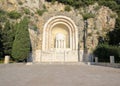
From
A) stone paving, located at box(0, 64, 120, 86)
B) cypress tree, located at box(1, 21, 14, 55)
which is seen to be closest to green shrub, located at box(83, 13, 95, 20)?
cypress tree, located at box(1, 21, 14, 55)

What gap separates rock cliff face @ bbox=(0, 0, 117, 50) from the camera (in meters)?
32.9

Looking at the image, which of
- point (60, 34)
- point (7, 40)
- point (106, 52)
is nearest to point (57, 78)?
point (7, 40)

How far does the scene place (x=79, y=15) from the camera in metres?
36.6

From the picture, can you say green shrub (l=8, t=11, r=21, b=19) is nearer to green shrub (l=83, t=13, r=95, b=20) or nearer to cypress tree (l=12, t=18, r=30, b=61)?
cypress tree (l=12, t=18, r=30, b=61)

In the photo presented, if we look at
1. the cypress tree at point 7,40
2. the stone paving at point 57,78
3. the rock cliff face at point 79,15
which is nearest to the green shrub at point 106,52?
the rock cliff face at point 79,15

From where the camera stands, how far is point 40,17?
114 ft

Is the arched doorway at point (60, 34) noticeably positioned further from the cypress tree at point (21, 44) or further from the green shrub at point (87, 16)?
the cypress tree at point (21, 44)

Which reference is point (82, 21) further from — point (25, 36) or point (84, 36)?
point (25, 36)

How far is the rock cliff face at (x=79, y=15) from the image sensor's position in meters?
32.9

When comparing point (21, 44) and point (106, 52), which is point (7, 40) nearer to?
point (21, 44)

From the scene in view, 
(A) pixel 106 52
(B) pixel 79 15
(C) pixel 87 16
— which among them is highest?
(B) pixel 79 15

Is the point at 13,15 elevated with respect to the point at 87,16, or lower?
lower

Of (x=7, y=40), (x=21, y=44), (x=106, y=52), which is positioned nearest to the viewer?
(x=21, y=44)

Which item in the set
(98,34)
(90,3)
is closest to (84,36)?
(98,34)
